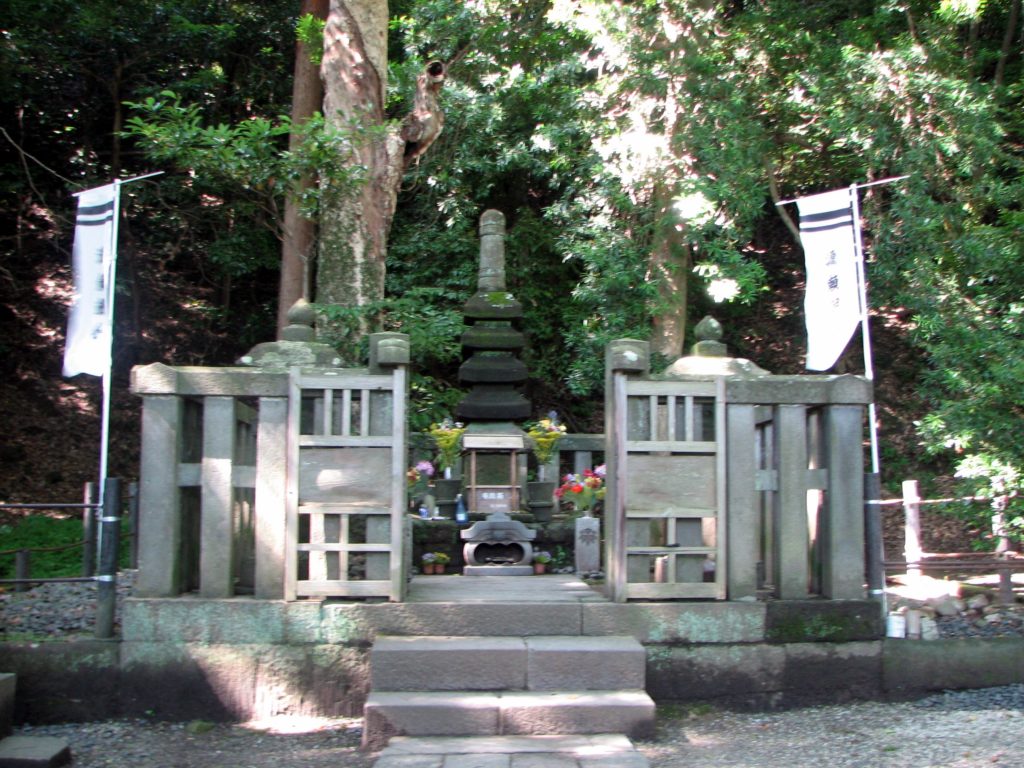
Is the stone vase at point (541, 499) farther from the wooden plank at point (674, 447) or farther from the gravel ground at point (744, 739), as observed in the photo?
the gravel ground at point (744, 739)

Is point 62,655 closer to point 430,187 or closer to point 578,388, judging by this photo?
point 578,388

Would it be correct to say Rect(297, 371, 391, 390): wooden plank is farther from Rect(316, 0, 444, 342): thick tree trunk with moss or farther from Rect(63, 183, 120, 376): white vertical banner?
Rect(316, 0, 444, 342): thick tree trunk with moss

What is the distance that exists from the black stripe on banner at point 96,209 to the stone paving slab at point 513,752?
5.74 meters

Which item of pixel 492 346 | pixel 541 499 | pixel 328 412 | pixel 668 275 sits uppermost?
pixel 668 275

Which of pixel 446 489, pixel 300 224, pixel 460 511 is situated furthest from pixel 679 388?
pixel 300 224

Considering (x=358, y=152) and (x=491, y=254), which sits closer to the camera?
(x=491, y=254)

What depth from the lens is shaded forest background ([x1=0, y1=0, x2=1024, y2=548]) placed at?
1013cm

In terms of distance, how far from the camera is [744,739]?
184 inches

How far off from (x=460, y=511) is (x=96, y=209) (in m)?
4.09

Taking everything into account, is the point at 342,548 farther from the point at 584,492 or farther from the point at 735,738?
the point at 584,492

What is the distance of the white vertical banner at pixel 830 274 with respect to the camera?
790cm

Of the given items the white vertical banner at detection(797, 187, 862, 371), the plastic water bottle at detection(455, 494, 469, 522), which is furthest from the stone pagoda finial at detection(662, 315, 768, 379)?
the plastic water bottle at detection(455, 494, 469, 522)

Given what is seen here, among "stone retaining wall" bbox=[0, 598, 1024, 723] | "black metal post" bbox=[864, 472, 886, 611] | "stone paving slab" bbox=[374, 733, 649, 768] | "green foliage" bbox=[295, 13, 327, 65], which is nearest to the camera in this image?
"stone paving slab" bbox=[374, 733, 649, 768]

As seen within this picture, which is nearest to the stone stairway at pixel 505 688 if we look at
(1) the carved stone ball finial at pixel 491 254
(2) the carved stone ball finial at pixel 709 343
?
(2) the carved stone ball finial at pixel 709 343
